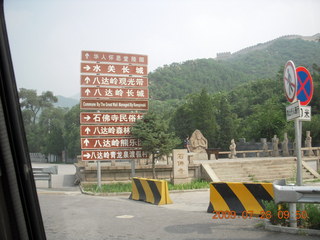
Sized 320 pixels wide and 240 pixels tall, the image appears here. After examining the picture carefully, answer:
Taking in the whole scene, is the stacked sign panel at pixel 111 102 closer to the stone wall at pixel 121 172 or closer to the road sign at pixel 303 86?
the stone wall at pixel 121 172

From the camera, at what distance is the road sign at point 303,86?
17.5 ft

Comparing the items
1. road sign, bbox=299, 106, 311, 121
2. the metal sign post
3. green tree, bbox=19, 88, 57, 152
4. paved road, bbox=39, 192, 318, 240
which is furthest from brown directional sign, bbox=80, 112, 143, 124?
green tree, bbox=19, 88, 57, 152

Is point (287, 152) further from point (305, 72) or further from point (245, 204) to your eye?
point (305, 72)

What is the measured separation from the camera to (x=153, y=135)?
47.0 ft

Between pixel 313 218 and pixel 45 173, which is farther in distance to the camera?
pixel 45 173

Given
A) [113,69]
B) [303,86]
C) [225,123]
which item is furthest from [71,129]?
[225,123]

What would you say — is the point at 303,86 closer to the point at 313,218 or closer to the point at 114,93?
the point at 313,218

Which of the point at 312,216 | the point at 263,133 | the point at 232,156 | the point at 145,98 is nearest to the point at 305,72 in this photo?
the point at 312,216

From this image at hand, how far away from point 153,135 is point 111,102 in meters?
1.96

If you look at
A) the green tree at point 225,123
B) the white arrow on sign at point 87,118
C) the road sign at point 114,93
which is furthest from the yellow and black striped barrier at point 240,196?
the green tree at point 225,123

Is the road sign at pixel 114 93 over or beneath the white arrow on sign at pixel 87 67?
beneath

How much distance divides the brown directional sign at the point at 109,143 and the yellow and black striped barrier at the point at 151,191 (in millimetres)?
3502

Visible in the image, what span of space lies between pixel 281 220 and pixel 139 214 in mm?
3092

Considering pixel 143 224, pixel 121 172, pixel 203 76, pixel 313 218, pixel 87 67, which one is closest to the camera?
pixel 313 218
